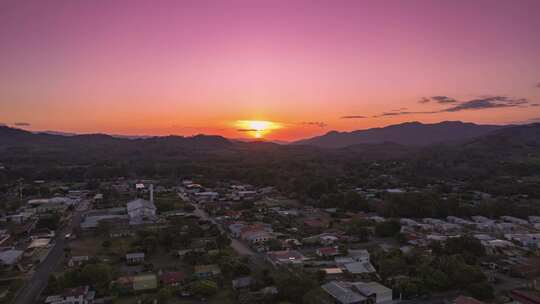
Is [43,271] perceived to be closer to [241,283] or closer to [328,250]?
[241,283]

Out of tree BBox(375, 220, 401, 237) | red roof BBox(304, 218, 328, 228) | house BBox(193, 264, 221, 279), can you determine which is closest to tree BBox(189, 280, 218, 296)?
house BBox(193, 264, 221, 279)

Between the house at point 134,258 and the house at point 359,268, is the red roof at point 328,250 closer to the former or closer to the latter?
the house at point 359,268

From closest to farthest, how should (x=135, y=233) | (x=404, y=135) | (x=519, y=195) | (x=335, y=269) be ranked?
(x=335, y=269)
(x=135, y=233)
(x=519, y=195)
(x=404, y=135)

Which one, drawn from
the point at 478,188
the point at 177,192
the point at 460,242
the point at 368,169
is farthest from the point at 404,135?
the point at 460,242

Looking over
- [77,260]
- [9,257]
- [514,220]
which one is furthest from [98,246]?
[514,220]

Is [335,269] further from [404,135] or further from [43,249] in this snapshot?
[404,135]

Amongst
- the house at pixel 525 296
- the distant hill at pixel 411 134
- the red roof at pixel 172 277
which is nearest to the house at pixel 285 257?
the red roof at pixel 172 277

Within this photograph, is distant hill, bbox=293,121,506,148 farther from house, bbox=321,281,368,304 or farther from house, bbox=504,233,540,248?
house, bbox=321,281,368,304
